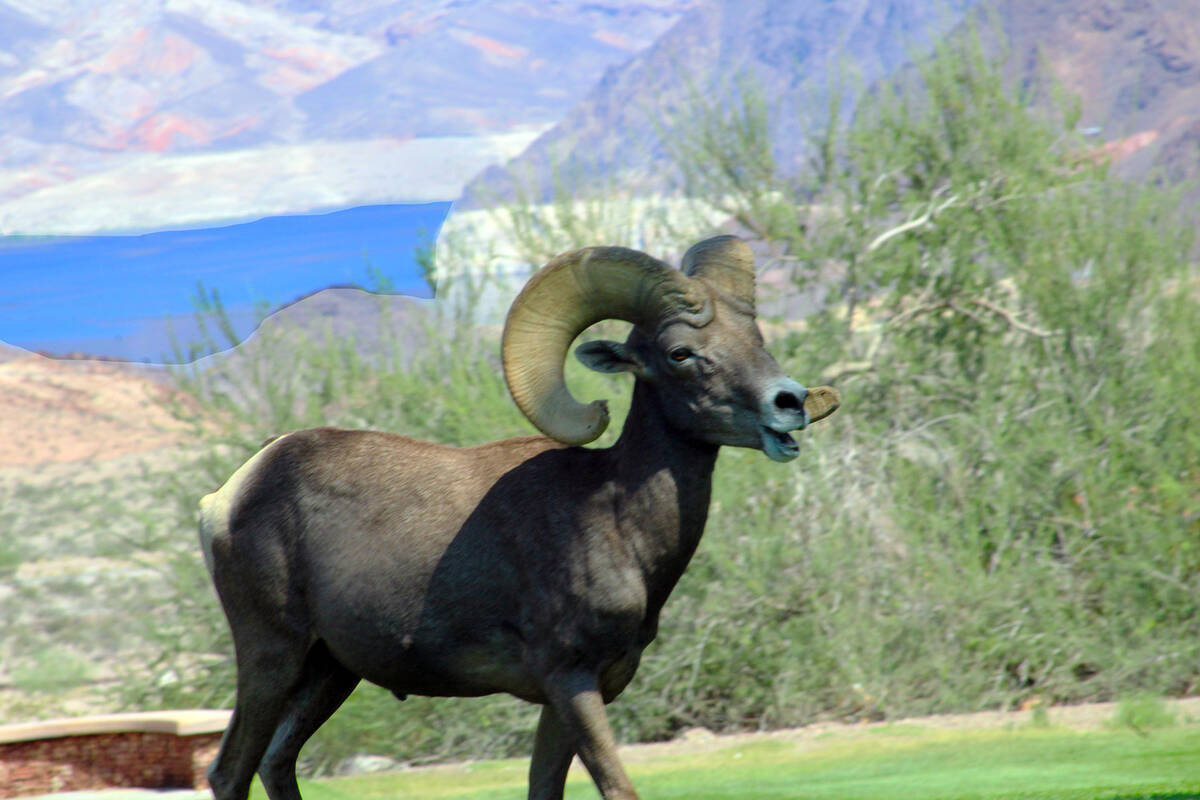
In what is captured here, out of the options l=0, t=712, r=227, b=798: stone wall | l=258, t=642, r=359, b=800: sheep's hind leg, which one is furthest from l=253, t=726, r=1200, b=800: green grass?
l=258, t=642, r=359, b=800: sheep's hind leg

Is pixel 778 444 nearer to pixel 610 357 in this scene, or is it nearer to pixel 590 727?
pixel 610 357

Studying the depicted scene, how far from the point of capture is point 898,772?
7691 mm

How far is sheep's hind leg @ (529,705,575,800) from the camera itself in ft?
15.5

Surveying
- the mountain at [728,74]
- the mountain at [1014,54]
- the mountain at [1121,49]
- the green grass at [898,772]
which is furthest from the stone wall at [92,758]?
the mountain at [1121,49]

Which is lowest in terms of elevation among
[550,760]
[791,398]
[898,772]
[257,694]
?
[898,772]

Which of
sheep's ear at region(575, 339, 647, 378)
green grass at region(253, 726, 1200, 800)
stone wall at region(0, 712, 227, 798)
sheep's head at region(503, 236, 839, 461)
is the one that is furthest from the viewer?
stone wall at region(0, 712, 227, 798)

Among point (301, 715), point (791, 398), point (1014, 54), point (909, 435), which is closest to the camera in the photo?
point (791, 398)

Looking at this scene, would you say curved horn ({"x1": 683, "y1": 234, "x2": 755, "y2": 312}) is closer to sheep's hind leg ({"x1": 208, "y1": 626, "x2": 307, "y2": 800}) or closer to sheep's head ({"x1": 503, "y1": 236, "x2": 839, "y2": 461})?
sheep's head ({"x1": 503, "y1": 236, "x2": 839, "y2": 461})

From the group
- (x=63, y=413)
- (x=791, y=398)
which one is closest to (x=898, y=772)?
(x=791, y=398)

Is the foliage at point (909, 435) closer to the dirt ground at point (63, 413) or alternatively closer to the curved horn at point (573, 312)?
the curved horn at point (573, 312)

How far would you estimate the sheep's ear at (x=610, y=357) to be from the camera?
4.50 metres

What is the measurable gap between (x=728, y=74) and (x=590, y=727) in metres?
13.2

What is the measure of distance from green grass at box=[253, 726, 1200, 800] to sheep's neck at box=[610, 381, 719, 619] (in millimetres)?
2590

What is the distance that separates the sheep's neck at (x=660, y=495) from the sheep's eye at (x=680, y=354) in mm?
188
